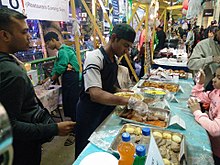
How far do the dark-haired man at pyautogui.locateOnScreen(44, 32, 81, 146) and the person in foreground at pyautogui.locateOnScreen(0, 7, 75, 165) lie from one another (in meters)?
1.78

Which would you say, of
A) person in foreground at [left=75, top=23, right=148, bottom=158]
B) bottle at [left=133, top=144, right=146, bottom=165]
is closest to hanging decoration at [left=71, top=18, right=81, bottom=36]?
person in foreground at [left=75, top=23, right=148, bottom=158]

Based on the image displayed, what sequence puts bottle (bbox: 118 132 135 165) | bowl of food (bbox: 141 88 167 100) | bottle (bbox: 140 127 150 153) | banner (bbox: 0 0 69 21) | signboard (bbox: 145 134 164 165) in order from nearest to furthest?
signboard (bbox: 145 134 164 165)
bottle (bbox: 118 132 135 165)
bottle (bbox: 140 127 150 153)
banner (bbox: 0 0 69 21)
bowl of food (bbox: 141 88 167 100)

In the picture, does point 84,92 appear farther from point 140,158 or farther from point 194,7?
point 194,7

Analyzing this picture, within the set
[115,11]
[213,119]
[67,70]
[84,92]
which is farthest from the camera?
[115,11]

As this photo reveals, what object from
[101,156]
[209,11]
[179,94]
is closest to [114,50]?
[101,156]

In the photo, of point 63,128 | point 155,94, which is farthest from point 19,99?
point 155,94

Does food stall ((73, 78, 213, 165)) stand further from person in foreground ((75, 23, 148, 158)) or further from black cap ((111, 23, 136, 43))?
black cap ((111, 23, 136, 43))

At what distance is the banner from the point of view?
163 centimetres

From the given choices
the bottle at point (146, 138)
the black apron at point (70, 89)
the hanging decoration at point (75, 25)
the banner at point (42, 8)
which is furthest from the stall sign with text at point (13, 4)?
the bottle at point (146, 138)

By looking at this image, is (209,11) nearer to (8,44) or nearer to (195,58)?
(195,58)

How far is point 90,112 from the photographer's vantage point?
153 cm

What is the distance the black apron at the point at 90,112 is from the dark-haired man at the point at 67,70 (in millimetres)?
1374

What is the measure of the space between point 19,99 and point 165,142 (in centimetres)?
87

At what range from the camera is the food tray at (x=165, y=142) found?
92 cm
